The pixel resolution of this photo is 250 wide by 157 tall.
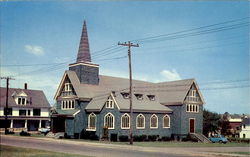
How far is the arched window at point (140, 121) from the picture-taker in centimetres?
5106

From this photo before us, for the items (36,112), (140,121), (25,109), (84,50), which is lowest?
(140,121)

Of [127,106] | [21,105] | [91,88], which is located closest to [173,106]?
[127,106]

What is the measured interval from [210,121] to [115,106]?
1293 inches

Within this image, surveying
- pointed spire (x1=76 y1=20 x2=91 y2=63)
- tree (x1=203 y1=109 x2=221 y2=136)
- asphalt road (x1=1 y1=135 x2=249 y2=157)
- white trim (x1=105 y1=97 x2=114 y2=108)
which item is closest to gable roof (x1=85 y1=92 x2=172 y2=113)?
white trim (x1=105 y1=97 x2=114 y2=108)

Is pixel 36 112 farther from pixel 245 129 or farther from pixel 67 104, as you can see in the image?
pixel 245 129

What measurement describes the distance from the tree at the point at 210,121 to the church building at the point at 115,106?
16598 mm

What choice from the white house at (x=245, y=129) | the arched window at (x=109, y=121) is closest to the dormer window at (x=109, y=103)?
the arched window at (x=109, y=121)

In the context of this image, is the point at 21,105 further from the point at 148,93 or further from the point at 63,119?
the point at 148,93

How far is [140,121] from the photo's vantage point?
51.6 m

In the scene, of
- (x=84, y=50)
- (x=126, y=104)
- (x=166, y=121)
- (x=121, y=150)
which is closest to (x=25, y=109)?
(x=84, y=50)

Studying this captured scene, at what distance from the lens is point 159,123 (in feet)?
178

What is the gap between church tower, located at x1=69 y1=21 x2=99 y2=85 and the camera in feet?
176

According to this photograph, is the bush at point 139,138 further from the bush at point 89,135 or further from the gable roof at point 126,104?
the bush at point 89,135

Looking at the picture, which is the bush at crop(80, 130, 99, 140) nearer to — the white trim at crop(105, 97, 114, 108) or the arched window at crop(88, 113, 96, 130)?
the arched window at crop(88, 113, 96, 130)
